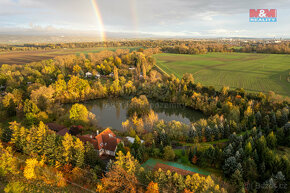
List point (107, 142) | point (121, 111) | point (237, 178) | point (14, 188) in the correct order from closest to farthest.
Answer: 1. point (14, 188)
2. point (237, 178)
3. point (107, 142)
4. point (121, 111)

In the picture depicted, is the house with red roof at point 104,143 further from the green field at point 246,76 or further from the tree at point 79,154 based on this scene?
the green field at point 246,76

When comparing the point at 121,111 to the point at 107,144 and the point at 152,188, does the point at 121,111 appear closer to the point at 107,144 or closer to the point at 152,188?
the point at 107,144

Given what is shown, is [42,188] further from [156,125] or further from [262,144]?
[262,144]

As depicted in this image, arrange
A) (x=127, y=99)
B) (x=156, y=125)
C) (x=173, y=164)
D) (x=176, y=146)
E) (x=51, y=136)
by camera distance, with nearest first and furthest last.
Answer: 1. (x=51, y=136)
2. (x=173, y=164)
3. (x=176, y=146)
4. (x=156, y=125)
5. (x=127, y=99)

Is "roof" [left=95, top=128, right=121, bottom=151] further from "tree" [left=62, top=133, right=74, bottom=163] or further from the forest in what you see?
"tree" [left=62, top=133, right=74, bottom=163]

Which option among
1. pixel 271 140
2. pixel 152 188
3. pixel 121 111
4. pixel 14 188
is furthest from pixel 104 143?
pixel 271 140

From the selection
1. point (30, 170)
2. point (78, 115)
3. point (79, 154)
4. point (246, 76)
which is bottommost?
point (30, 170)

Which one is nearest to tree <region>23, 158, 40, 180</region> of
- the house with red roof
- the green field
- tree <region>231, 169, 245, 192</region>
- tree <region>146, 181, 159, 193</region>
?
the house with red roof

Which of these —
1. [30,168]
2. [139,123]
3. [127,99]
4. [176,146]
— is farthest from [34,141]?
[127,99]
